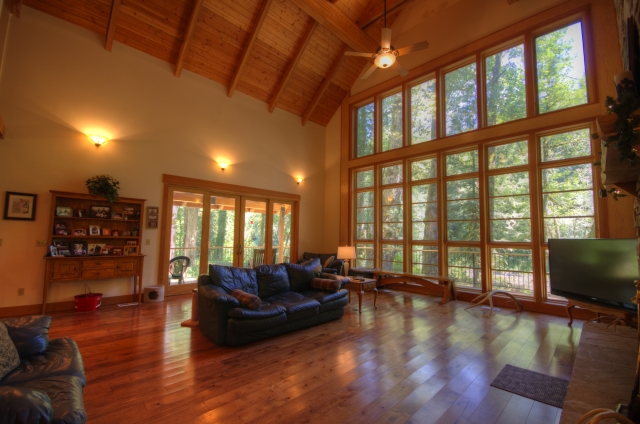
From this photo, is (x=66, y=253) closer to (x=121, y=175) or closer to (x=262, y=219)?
(x=121, y=175)

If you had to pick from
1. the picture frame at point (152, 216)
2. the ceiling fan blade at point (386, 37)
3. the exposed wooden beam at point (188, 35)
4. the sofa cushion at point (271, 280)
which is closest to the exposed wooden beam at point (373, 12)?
the ceiling fan blade at point (386, 37)

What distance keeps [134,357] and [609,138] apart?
4.46m

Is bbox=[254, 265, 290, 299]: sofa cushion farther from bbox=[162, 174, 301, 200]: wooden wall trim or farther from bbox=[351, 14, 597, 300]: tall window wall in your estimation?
bbox=[351, 14, 597, 300]: tall window wall

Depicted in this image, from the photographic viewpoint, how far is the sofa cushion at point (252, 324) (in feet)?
10.9

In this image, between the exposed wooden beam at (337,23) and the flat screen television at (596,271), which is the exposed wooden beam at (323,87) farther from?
the flat screen television at (596,271)

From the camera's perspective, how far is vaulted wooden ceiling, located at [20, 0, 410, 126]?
206 inches

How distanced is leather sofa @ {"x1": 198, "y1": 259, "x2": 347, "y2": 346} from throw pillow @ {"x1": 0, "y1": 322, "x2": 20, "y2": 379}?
1.67 m

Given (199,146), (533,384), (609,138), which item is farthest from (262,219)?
(609,138)

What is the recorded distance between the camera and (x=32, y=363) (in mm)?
1954

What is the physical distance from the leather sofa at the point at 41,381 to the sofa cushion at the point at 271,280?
2277 millimetres

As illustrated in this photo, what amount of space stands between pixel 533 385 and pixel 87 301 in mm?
6046

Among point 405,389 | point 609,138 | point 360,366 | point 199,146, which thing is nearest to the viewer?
point 609,138

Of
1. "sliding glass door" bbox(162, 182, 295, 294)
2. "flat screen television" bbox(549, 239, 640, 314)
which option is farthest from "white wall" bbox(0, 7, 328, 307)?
"flat screen television" bbox(549, 239, 640, 314)

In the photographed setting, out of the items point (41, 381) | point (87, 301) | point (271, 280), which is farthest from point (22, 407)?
point (87, 301)
